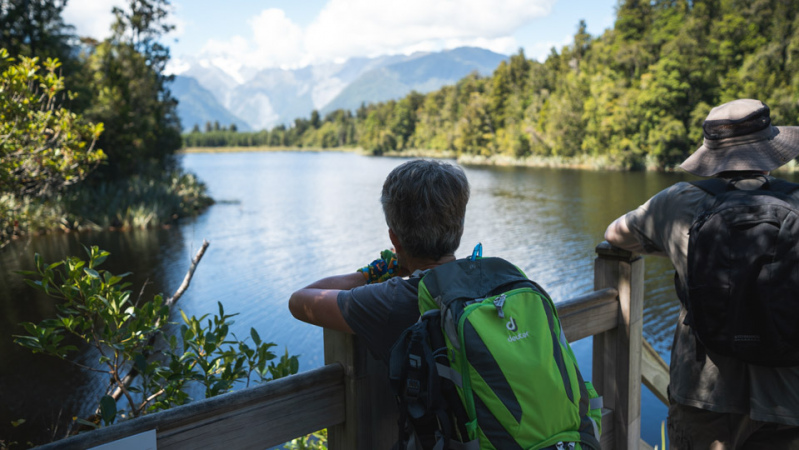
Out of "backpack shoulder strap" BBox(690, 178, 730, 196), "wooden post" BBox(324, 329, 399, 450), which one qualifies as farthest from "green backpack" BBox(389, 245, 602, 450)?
"backpack shoulder strap" BBox(690, 178, 730, 196)

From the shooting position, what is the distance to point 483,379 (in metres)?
1.13

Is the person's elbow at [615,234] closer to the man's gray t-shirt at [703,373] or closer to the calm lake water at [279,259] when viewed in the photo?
the man's gray t-shirt at [703,373]

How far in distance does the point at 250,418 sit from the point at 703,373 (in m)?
1.26

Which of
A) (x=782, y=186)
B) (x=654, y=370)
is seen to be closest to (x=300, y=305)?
(x=782, y=186)

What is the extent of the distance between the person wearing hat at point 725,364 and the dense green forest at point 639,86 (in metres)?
39.0

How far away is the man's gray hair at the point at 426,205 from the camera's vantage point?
135 cm

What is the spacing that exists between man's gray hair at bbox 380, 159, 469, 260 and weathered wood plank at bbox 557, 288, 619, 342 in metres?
0.78

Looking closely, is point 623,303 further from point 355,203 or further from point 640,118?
point 640,118

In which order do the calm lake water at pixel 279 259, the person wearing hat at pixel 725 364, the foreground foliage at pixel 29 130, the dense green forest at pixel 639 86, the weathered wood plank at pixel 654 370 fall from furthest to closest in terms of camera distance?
1. the dense green forest at pixel 639 86
2. the calm lake water at pixel 279 259
3. the foreground foliage at pixel 29 130
4. the weathered wood plank at pixel 654 370
5. the person wearing hat at pixel 725 364

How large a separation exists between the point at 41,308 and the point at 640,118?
40.4 meters

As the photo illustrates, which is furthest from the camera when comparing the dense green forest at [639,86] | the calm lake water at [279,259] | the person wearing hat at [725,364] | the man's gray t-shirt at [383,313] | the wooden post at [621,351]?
the dense green forest at [639,86]

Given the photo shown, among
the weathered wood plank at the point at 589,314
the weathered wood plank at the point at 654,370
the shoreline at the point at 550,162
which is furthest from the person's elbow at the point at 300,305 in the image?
the shoreline at the point at 550,162

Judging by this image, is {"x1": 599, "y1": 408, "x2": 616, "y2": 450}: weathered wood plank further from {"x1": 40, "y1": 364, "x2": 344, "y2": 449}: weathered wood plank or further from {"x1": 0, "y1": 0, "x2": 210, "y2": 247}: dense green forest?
{"x1": 0, "y1": 0, "x2": 210, "y2": 247}: dense green forest

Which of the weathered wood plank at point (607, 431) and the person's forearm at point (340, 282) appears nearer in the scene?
the person's forearm at point (340, 282)
